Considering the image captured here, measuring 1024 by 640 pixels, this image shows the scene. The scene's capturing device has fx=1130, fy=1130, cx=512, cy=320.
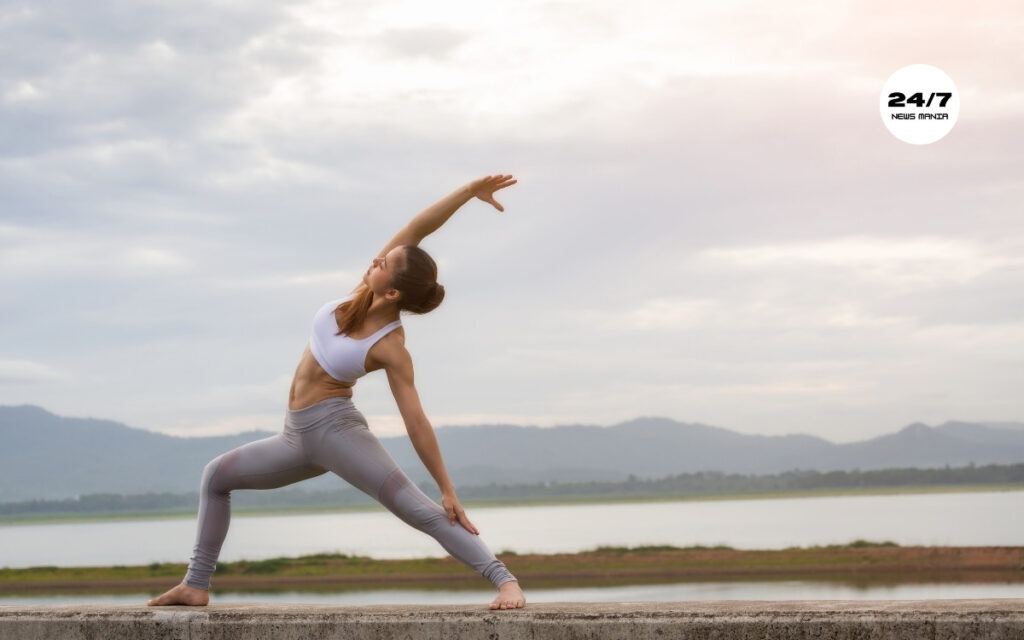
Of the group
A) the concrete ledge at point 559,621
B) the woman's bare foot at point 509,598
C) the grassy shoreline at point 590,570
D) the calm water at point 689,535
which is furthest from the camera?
the calm water at point 689,535

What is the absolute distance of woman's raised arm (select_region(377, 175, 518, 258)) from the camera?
17.2ft

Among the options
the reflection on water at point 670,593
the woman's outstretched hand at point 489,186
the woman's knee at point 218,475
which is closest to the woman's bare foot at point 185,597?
the woman's knee at point 218,475

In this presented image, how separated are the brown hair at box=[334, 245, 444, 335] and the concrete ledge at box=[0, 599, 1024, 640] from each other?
4.08 ft

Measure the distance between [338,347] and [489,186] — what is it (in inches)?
42.2

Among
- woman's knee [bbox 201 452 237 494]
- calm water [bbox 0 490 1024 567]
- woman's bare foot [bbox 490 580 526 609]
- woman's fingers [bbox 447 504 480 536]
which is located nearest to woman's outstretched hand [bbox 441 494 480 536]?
woman's fingers [bbox 447 504 480 536]

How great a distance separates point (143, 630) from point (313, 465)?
1013 mm

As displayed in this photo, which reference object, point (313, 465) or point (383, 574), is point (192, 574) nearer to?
point (313, 465)

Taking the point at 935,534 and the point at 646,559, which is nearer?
the point at 646,559

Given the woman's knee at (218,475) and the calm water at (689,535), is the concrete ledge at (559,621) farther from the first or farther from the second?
the calm water at (689,535)

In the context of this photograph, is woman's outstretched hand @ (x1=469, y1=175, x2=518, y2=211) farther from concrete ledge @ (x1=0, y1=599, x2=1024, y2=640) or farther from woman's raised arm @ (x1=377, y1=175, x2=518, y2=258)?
concrete ledge @ (x1=0, y1=599, x2=1024, y2=640)

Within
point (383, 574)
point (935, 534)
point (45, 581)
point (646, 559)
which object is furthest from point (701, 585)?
point (45, 581)

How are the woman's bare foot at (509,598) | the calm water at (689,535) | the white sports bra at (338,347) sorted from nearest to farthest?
1. the woman's bare foot at (509,598)
2. the white sports bra at (338,347)
3. the calm water at (689,535)

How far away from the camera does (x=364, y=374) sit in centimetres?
495

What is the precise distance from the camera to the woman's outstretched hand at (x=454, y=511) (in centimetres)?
471
